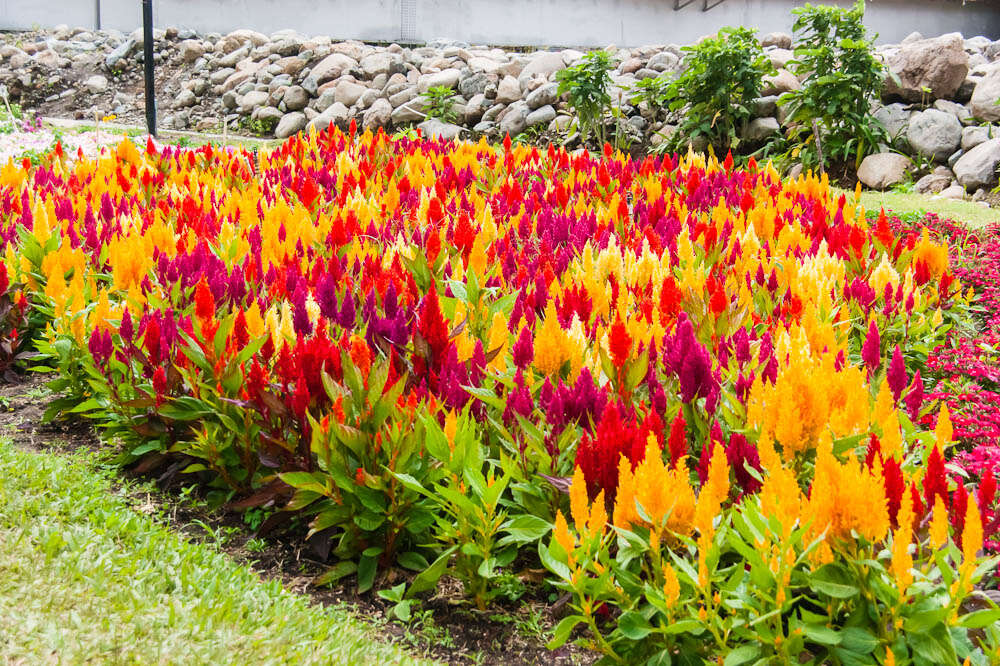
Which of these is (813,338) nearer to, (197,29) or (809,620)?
(809,620)

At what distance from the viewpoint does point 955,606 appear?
66.8 inches

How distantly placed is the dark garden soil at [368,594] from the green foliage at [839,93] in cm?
923

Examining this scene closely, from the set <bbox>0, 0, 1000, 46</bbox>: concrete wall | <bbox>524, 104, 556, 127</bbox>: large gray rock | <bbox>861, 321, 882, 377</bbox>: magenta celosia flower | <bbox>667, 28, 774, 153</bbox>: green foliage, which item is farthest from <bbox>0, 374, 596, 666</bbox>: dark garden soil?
<bbox>0, 0, 1000, 46</bbox>: concrete wall

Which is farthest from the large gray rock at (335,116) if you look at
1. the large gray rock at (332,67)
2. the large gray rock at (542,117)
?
the large gray rock at (542,117)

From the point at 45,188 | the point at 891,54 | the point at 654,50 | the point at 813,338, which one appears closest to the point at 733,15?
the point at 654,50

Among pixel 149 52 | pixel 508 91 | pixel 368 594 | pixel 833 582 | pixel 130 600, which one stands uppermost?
pixel 149 52

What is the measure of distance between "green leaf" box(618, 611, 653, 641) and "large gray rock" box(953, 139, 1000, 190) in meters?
9.62

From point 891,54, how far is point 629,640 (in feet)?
42.8

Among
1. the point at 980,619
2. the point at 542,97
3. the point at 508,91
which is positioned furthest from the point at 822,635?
the point at 508,91

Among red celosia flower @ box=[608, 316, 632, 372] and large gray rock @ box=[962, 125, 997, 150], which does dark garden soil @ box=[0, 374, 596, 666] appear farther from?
large gray rock @ box=[962, 125, 997, 150]

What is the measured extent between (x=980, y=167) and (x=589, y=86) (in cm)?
482

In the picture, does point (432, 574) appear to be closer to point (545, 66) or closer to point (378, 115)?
point (378, 115)

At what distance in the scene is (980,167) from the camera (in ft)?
32.6

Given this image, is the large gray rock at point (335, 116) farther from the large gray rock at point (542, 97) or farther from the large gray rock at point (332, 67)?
the large gray rock at point (542, 97)
